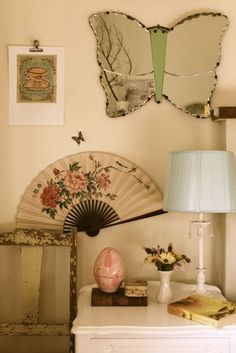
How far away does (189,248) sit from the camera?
2469 mm

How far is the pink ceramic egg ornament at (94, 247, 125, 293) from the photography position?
216 centimetres

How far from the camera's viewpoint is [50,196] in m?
2.43

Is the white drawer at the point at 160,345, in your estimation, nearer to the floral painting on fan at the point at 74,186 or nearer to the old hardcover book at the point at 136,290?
the old hardcover book at the point at 136,290

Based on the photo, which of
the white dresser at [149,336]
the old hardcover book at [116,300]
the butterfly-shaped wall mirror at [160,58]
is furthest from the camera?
the butterfly-shaped wall mirror at [160,58]

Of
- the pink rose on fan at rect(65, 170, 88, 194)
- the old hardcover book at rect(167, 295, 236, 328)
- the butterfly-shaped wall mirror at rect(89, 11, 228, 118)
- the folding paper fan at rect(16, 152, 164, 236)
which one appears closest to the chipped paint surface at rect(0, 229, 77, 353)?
the folding paper fan at rect(16, 152, 164, 236)

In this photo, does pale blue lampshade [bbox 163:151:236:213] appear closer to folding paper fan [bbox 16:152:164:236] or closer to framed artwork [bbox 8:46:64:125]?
folding paper fan [bbox 16:152:164:236]

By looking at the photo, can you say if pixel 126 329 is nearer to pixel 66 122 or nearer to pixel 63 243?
A: pixel 63 243

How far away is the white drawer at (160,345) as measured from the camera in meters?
1.95

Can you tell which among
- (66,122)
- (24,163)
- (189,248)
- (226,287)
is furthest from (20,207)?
(226,287)

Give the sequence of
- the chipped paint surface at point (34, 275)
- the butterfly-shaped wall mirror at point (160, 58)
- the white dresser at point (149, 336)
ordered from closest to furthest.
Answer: the white dresser at point (149, 336)
the chipped paint surface at point (34, 275)
the butterfly-shaped wall mirror at point (160, 58)

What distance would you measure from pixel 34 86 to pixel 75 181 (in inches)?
18.4

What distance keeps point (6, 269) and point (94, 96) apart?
0.89m

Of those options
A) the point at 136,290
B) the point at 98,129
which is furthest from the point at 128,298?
the point at 98,129

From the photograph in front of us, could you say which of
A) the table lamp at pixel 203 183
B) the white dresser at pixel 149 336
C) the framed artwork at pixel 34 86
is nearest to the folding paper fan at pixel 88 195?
the framed artwork at pixel 34 86
